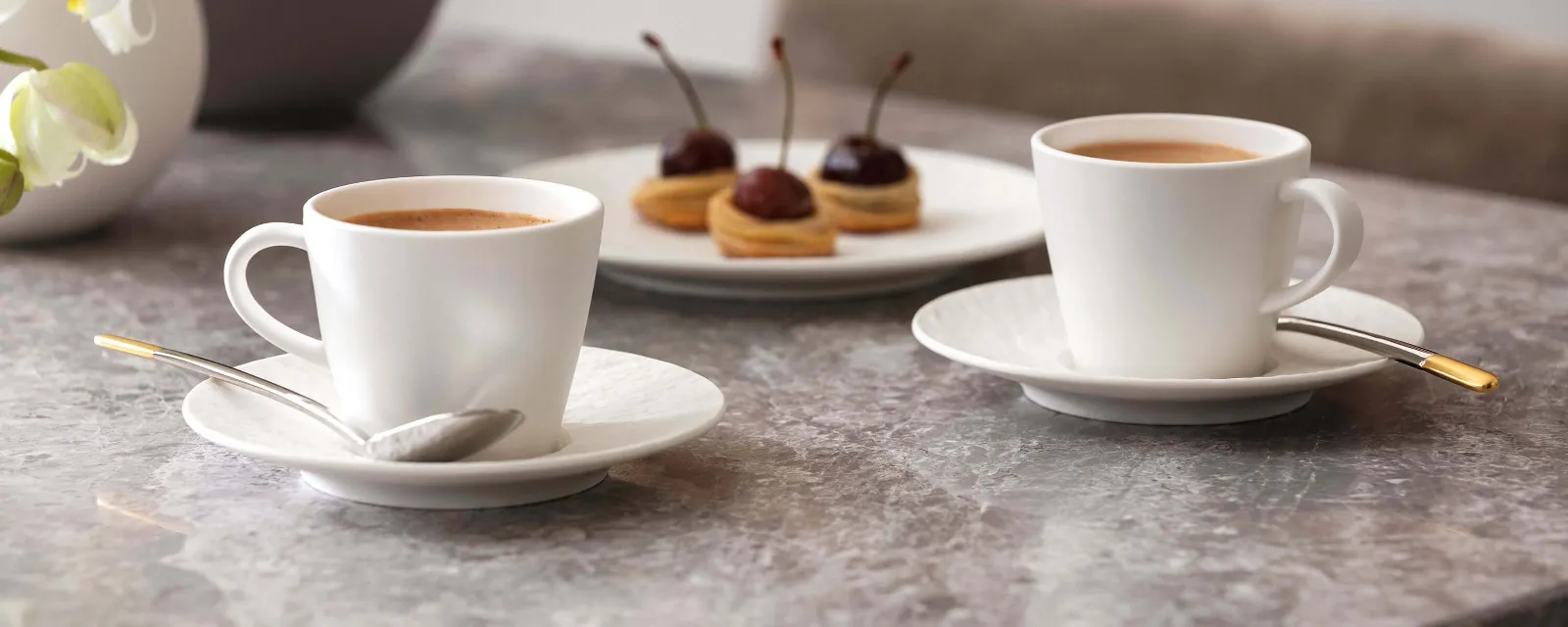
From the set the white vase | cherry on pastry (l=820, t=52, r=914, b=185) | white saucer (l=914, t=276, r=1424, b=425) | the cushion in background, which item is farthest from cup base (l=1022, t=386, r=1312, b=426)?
the cushion in background

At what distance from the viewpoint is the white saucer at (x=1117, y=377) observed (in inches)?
33.1

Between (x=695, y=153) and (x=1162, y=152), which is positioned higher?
(x=1162, y=152)

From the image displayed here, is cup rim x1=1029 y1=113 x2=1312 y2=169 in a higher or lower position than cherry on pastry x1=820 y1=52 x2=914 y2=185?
higher

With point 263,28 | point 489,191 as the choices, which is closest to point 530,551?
point 489,191

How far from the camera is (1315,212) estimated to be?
1.44 meters

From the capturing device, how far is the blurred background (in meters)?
1.76

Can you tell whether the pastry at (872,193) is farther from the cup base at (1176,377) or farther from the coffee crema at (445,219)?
the coffee crema at (445,219)

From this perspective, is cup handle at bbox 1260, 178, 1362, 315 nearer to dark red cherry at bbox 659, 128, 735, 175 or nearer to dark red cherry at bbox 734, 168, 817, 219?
dark red cherry at bbox 734, 168, 817, 219

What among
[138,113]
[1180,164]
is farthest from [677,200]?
[1180,164]

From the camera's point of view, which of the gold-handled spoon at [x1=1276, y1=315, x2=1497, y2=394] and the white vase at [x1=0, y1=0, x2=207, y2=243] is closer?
the gold-handled spoon at [x1=1276, y1=315, x2=1497, y2=394]

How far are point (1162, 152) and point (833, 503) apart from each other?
321 millimetres

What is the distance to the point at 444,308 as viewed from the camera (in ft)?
2.41

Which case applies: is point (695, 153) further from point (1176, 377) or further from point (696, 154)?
point (1176, 377)

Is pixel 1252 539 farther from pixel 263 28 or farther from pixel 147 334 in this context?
pixel 263 28
